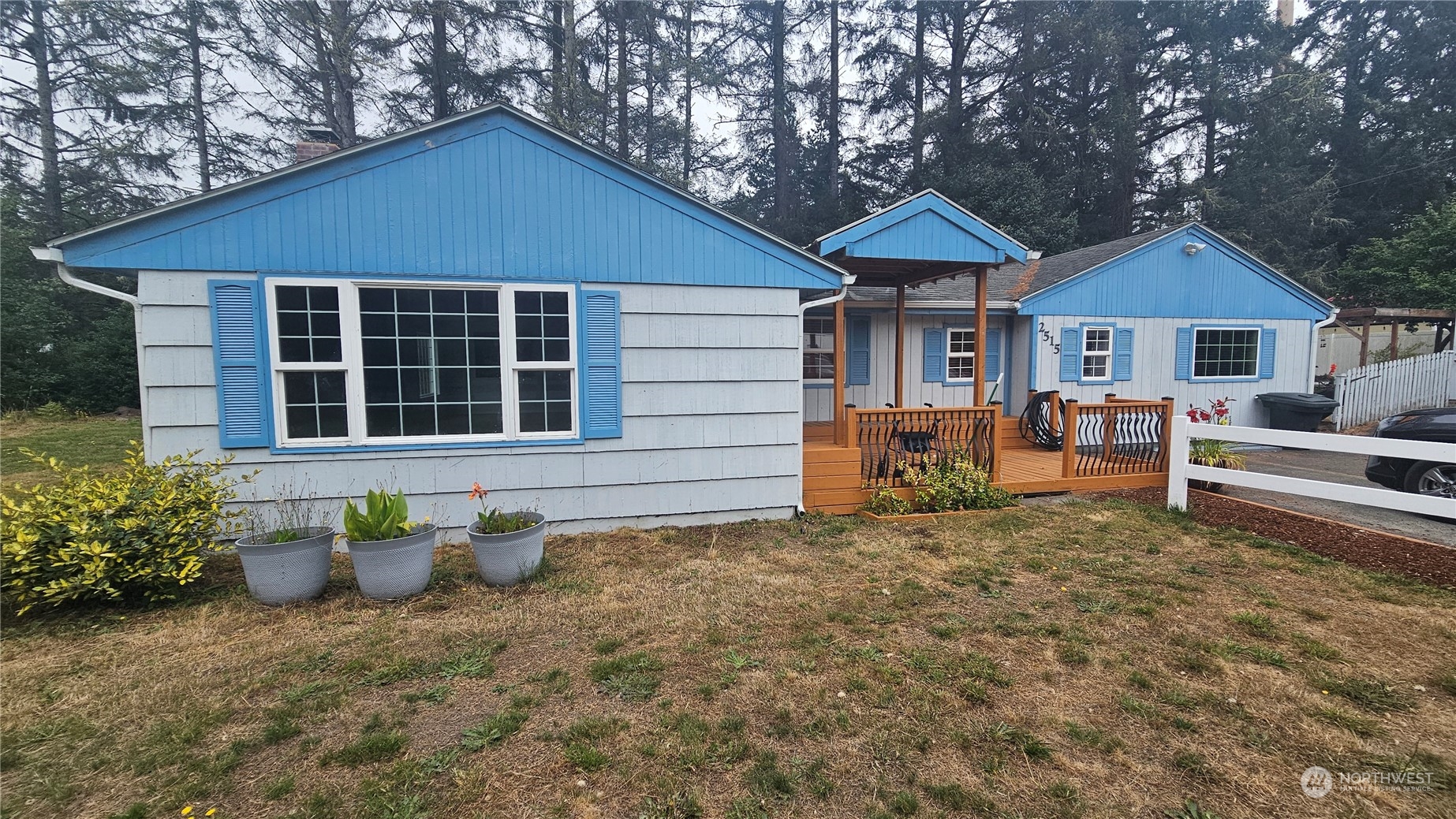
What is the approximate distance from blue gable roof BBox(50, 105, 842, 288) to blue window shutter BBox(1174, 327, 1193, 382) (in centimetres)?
896

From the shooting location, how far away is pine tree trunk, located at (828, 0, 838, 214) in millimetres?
21755

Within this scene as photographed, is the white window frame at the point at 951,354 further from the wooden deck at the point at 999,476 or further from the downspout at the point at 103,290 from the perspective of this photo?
the downspout at the point at 103,290

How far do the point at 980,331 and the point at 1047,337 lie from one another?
394 centimetres

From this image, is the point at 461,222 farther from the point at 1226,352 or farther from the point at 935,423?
the point at 1226,352

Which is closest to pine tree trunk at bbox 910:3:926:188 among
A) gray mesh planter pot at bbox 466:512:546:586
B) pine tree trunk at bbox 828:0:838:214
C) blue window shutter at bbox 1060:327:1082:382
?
pine tree trunk at bbox 828:0:838:214

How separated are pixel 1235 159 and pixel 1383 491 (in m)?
22.4

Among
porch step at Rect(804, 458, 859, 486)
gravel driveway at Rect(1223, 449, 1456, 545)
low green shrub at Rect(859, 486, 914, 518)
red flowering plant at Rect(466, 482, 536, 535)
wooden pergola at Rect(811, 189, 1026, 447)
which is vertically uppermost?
wooden pergola at Rect(811, 189, 1026, 447)

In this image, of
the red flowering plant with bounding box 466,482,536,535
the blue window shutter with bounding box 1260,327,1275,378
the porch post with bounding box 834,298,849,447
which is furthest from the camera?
the blue window shutter with bounding box 1260,327,1275,378

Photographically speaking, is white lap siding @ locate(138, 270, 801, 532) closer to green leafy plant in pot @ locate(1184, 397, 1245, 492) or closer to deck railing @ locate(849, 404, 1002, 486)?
deck railing @ locate(849, 404, 1002, 486)

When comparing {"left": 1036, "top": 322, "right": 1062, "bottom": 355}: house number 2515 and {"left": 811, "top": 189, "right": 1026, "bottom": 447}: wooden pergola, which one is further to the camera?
{"left": 1036, "top": 322, "right": 1062, "bottom": 355}: house number 2515

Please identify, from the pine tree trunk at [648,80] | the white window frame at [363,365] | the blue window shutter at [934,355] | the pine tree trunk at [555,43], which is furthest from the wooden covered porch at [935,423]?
the pine tree trunk at [648,80]

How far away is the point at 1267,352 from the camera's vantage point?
1115cm

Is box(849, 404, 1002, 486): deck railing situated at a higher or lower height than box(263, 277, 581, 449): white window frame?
lower

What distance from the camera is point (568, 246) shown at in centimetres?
525
